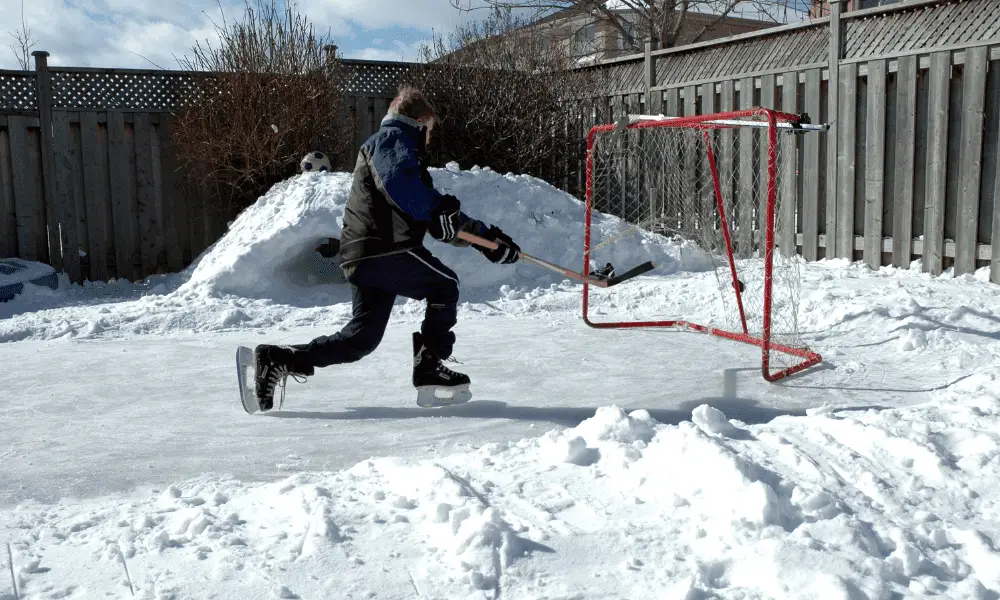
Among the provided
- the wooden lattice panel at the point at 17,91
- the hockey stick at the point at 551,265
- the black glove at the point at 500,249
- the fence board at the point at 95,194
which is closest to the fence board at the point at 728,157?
the hockey stick at the point at 551,265

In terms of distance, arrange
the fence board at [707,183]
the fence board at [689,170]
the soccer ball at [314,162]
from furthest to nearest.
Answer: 1. the fence board at [689,170]
2. the soccer ball at [314,162]
3. the fence board at [707,183]

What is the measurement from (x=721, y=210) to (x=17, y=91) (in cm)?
720

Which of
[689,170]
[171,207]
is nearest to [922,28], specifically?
[689,170]

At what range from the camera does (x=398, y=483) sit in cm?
286

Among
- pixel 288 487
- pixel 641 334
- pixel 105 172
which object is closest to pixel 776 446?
pixel 288 487

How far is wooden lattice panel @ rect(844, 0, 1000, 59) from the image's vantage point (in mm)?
6312

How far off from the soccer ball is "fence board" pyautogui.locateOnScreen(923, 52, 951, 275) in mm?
5328

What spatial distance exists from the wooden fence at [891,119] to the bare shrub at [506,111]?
7.24ft

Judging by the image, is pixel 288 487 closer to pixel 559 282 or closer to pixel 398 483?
pixel 398 483

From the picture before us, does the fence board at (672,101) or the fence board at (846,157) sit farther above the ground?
the fence board at (672,101)

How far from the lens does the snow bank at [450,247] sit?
279 inches

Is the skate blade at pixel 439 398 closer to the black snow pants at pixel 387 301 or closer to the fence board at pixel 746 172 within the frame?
the black snow pants at pixel 387 301

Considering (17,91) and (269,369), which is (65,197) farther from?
(269,369)

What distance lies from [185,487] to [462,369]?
6.81 feet
